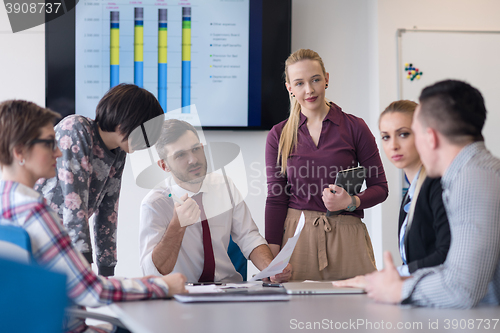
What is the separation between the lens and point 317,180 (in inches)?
72.2

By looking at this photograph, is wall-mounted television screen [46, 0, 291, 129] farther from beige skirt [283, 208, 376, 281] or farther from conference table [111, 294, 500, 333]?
conference table [111, 294, 500, 333]

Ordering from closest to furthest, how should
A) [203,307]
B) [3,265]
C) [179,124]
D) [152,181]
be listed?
[3,265], [203,307], [179,124], [152,181]

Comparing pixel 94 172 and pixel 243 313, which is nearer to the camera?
pixel 243 313

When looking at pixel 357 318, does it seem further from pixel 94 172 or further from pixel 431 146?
pixel 94 172

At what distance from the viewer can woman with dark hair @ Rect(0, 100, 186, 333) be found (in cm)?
91

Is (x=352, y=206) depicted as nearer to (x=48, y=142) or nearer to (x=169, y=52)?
(x=48, y=142)

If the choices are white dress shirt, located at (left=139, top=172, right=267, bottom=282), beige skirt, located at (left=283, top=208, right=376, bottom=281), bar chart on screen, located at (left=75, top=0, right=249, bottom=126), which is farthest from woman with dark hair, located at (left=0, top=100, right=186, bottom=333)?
bar chart on screen, located at (left=75, top=0, right=249, bottom=126)

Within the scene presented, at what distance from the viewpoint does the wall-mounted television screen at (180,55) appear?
270 centimetres

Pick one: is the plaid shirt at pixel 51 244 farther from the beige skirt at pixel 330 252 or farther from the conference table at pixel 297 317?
the beige skirt at pixel 330 252

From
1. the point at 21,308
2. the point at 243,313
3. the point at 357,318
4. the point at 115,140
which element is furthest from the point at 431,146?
the point at 115,140

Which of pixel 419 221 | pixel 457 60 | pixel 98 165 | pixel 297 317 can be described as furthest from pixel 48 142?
pixel 457 60

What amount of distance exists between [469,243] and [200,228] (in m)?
1.02

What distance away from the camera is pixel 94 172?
1.62 metres

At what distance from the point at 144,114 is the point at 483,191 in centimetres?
110
